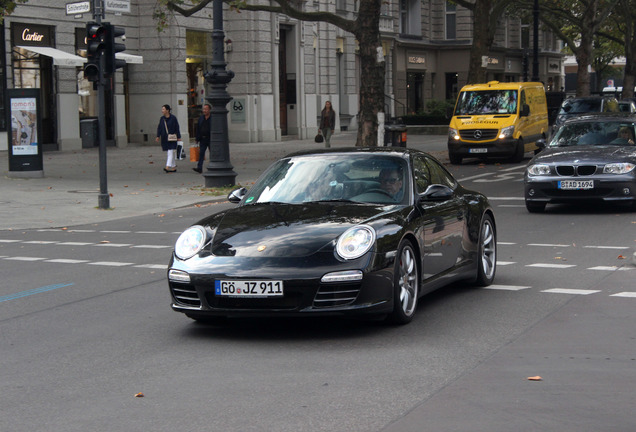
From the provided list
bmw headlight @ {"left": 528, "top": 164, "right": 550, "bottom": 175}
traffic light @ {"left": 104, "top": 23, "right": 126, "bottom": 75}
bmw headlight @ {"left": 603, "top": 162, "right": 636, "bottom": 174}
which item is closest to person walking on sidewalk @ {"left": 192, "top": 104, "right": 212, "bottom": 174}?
traffic light @ {"left": 104, "top": 23, "right": 126, "bottom": 75}

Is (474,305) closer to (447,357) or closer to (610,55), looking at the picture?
(447,357)

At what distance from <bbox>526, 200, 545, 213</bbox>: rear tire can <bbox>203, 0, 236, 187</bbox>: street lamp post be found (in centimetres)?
770

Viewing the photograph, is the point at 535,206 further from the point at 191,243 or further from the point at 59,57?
the point at 59,57

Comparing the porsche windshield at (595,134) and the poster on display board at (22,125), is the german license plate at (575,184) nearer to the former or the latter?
the porsche windshield at (595,134)

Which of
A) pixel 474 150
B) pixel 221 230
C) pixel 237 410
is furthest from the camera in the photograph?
pixel 474 150

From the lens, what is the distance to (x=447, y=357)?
7012mm

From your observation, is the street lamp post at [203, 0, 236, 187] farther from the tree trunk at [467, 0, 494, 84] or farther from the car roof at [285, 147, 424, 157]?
the tree trunk at [467, 0, 494, 84]

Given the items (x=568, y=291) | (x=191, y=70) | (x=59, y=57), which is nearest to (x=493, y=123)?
(x=59, y=57)

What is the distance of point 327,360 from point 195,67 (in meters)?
37.6

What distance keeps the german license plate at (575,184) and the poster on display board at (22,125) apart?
43.9 ft

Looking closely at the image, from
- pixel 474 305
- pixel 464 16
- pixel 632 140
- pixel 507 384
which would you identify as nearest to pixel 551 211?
pixel 632 140

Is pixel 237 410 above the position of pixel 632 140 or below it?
below

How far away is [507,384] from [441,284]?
9.01 ft

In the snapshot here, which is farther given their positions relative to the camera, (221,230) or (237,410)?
(221,230)
